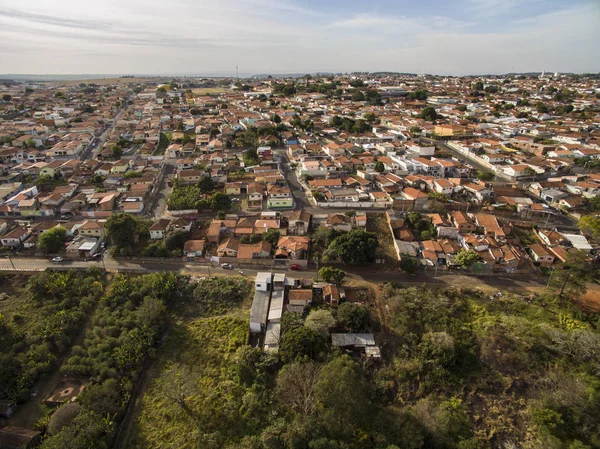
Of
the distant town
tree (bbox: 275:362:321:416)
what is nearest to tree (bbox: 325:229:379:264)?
the distant town

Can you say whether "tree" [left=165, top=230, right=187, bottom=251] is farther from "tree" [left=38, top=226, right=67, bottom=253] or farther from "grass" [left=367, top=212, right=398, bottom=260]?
"grass" [left=367, top=212, right=398, bottom=260]

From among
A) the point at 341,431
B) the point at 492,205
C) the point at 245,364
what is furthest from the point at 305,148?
the point at 341,431

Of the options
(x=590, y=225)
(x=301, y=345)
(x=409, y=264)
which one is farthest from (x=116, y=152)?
(x=590, y=225)

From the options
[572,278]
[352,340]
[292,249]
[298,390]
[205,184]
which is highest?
[205,184]

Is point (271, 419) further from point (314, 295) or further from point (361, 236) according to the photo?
point (361, 236)

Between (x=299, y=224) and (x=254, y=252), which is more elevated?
(x=299, y=224)

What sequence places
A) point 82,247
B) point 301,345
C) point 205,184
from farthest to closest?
point 205,184
point 82,247
point 301,345

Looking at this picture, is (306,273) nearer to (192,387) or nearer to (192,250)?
(192,250)

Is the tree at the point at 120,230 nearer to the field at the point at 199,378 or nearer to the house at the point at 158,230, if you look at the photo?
the house at the point at 158,230
